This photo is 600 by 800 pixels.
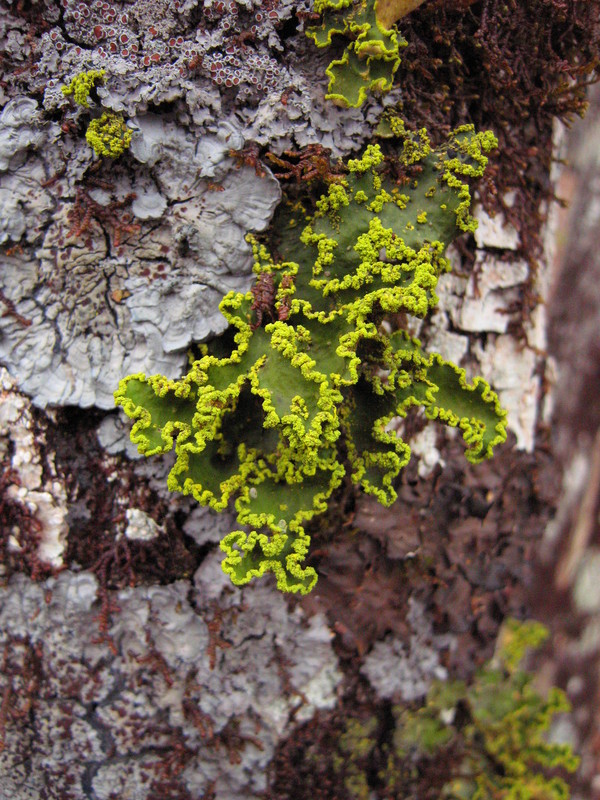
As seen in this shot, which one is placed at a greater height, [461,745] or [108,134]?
[108,134]

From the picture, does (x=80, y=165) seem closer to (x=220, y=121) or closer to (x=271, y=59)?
(x=220, y=121)

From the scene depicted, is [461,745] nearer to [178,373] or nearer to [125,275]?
[178,373]

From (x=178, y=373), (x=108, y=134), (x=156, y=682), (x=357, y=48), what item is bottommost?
(x=156, y=682)

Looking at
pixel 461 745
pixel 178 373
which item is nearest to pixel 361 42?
pixel 178 373

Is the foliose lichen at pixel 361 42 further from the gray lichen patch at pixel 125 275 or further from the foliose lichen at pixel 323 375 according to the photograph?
the gray lichen patch at pixel 125 275

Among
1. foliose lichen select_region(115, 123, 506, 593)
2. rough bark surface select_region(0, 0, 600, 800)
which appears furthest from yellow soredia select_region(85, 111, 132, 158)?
foliose lichen select_region(115, 123, 506, 593)

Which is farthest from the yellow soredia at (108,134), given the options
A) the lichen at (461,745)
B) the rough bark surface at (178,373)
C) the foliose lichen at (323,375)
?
the lichen at (461,745)
